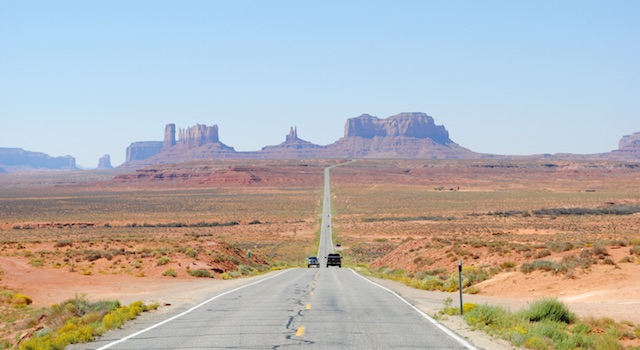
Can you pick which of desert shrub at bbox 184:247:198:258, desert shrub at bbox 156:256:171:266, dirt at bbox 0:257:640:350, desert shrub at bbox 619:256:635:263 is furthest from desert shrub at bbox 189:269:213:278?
desert shrub at bbox 619:256:635:263

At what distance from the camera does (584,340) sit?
11.1 m

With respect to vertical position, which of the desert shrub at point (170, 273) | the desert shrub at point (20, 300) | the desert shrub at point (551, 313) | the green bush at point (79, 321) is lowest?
the desert shrub at point (170, 273)

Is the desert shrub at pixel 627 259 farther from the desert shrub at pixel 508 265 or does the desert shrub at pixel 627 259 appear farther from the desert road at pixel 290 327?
the desert road at pixel 290 327

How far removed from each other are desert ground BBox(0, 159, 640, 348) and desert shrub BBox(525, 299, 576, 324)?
4.49 ft

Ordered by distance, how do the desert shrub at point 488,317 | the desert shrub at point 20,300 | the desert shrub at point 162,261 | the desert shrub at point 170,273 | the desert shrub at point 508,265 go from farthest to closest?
the desert shrub at point 162,261
the desert shrub at point 170,273
the desert shrub at point 508,265
the desert shrub at point 20,300
the desert shrub at point 488,317

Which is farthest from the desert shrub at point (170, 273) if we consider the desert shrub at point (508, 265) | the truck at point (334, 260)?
the desert shrub at point (508, 265)

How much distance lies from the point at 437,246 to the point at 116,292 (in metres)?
21.3

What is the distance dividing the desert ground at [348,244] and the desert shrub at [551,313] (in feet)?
4.49

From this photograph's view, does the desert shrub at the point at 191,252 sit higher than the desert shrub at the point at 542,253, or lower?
lower

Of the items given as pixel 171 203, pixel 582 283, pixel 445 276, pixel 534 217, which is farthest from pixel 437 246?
pixel 171 203

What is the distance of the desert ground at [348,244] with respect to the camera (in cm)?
2258

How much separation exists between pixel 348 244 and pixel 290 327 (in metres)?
53.4

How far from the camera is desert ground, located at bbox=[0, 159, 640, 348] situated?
74.1 feet

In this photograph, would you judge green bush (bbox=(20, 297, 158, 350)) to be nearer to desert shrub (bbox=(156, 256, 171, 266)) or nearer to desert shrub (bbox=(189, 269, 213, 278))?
desert shrub (bbox=(189, 269, 213, 278))
